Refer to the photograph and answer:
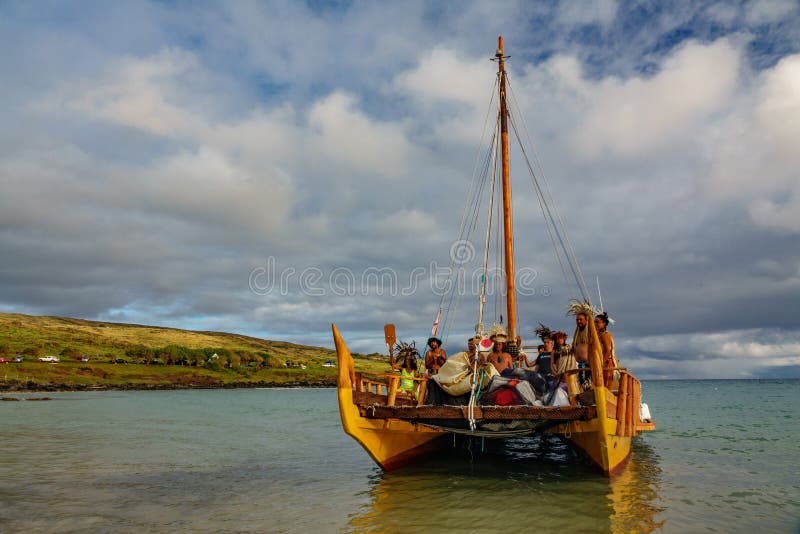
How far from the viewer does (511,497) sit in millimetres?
10594

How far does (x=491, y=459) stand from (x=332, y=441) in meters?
9.05

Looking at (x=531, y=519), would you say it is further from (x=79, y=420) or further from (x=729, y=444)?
(x=79, y=420)

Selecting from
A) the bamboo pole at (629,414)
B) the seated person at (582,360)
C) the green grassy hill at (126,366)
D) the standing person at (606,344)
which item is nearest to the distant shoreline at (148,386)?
the green grassy hill at (126,366)

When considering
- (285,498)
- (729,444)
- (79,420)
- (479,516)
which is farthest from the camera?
(79,420)

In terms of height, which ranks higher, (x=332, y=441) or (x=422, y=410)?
(x=422, y=410)

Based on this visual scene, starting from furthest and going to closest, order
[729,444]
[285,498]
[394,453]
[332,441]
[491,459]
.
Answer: [332,441] → [729,444] → [491,459] → [394,453] → [285,498]

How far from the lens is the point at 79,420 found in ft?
101

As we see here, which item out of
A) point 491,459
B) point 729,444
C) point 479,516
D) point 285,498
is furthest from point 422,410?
point 729,444

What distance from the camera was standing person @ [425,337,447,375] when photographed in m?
14.5

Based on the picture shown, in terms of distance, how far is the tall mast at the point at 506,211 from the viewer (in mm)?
20547

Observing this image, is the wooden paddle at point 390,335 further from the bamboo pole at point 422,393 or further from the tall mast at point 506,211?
the tall mast at point 506,211

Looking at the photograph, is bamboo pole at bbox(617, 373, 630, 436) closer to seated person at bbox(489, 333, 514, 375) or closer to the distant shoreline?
seated person at bbox(489, 333, 514, 375)

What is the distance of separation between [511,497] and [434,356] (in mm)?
4743

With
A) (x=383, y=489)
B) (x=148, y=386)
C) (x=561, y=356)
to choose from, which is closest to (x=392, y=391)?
(x=383, y=489)
